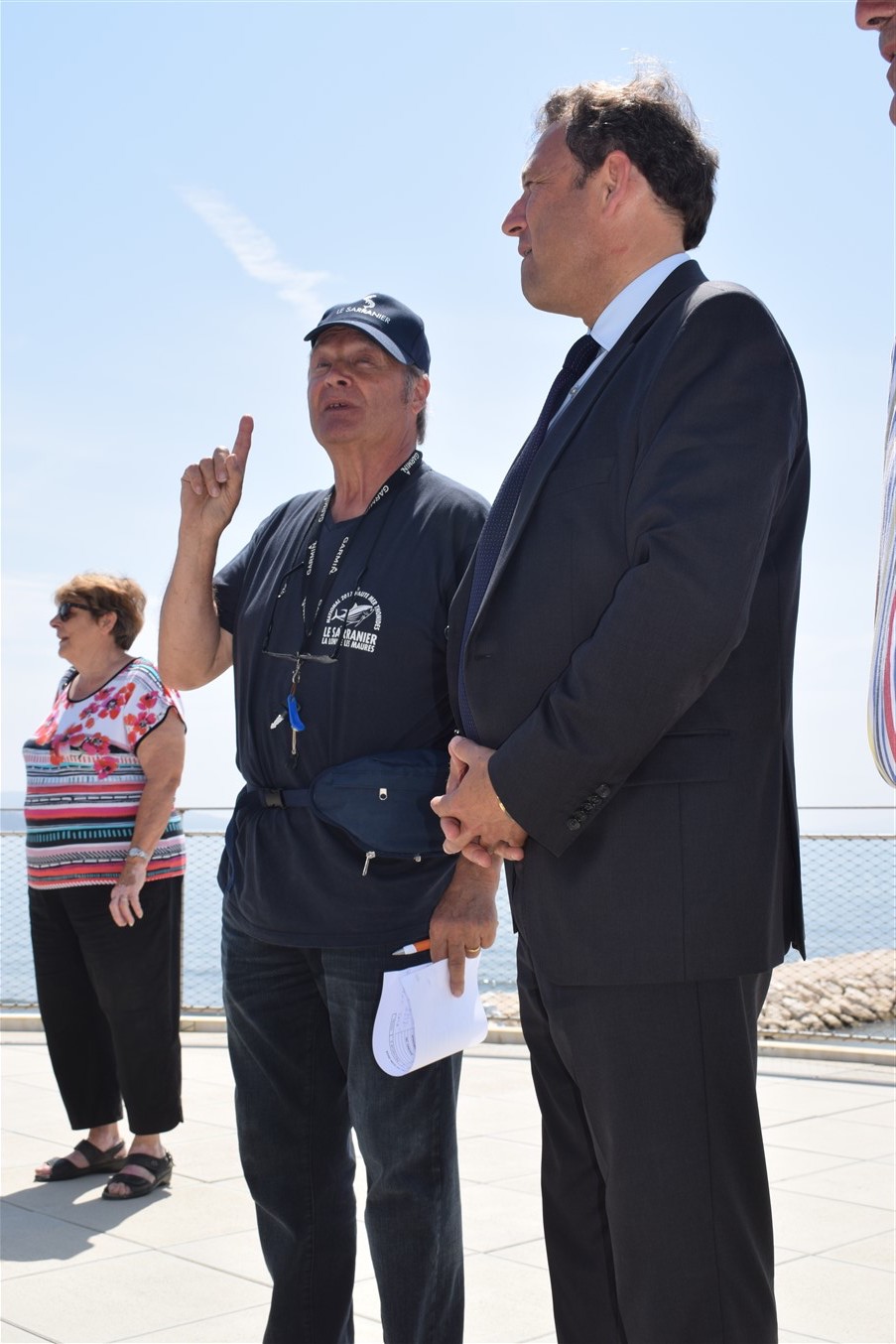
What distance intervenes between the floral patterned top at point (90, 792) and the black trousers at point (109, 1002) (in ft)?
0.32

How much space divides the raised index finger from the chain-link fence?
126 cm

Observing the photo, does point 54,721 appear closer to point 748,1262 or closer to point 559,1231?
point 559,1231

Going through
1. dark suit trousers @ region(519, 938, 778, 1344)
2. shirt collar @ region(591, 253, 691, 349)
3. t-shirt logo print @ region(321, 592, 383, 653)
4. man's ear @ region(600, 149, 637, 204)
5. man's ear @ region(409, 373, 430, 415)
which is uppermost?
man's ear @ region(600, 149, 637, 204)

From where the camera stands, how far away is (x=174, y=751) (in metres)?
5.00

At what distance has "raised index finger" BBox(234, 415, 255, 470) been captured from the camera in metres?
3.07

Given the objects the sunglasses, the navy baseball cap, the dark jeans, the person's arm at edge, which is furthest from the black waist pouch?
the sunglasses

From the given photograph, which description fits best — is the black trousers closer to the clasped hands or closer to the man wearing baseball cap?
the man wearing baseball cap

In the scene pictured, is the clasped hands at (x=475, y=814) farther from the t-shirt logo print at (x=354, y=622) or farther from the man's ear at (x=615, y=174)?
the man's ear at (x=615, y=174)

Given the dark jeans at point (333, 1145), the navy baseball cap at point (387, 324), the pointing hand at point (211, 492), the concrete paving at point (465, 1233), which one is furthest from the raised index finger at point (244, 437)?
the concrete paving at point (465, 1233)

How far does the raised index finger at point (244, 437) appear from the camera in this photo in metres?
3.07

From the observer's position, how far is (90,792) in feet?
16.2

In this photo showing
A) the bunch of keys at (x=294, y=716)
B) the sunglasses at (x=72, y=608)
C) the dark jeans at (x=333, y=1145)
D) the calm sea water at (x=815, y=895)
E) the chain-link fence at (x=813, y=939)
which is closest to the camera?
the dark jeans at (x=333, y=1145)

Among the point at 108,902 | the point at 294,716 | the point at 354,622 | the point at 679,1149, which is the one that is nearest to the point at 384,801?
the point at 294,716

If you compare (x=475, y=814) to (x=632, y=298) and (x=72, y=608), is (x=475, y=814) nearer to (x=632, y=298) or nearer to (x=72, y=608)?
(x=632, y=298)
